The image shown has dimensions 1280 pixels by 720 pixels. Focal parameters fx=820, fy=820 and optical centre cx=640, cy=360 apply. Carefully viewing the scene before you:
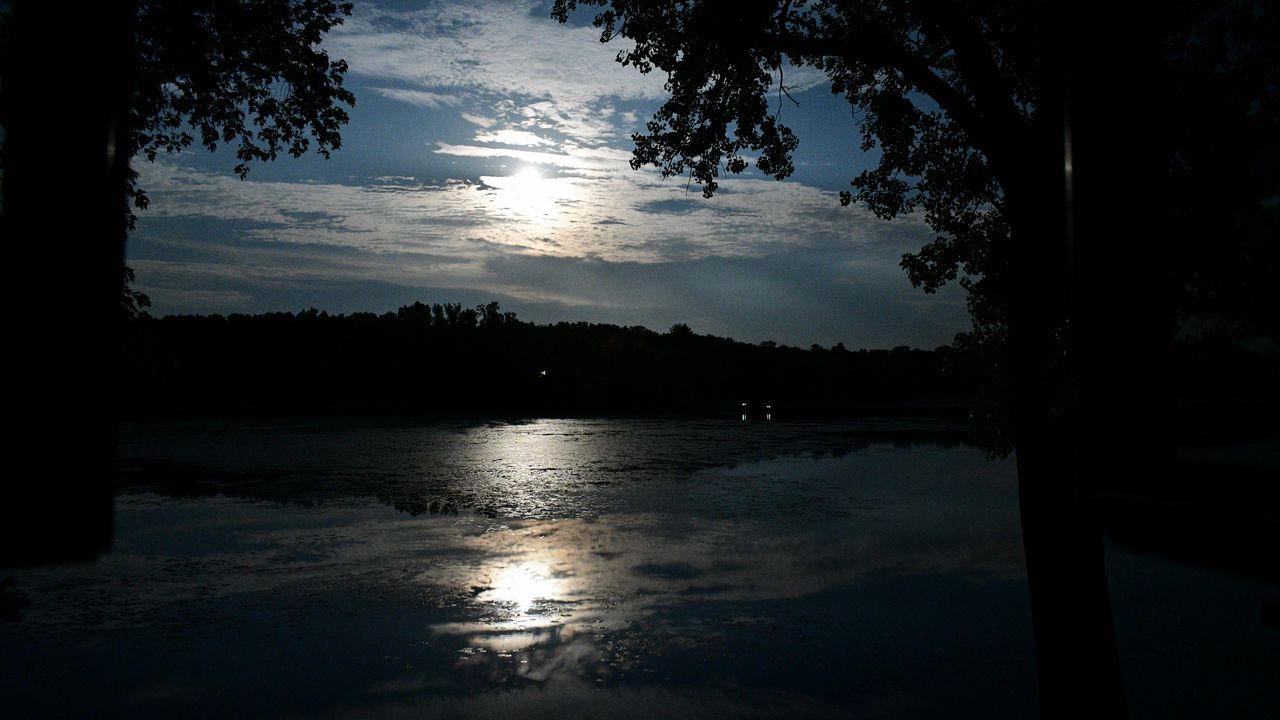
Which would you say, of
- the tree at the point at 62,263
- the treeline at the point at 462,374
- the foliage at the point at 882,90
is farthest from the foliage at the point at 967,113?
the treeline at the point at 462,374

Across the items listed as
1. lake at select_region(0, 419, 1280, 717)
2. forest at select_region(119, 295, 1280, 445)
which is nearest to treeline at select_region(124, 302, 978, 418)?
forest at select_region(119, 295, 1280, 445)

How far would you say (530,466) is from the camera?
30.8m

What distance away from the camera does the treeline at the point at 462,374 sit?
9506 cm

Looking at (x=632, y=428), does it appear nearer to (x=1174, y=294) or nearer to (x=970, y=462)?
(x=970, y=462)

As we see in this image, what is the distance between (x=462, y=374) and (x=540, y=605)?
4224 inches

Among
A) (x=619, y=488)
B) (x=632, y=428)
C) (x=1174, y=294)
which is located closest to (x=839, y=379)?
(x=632, y=428)

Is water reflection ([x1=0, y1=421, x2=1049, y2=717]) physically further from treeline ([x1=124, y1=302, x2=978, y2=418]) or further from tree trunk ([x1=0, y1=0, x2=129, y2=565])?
treeline ([x1=124, y1=302, x2=978, y2=418])

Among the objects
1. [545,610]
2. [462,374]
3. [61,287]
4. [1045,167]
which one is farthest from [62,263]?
[462,374]

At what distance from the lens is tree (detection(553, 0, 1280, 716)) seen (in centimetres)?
176

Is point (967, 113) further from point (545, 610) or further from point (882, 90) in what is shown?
point (545, 610)

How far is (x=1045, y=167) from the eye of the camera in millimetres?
7227

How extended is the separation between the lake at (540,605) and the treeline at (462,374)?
173 feet

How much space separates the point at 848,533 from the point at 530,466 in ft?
51.3

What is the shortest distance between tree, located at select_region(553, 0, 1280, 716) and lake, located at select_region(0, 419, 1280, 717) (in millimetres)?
2466
